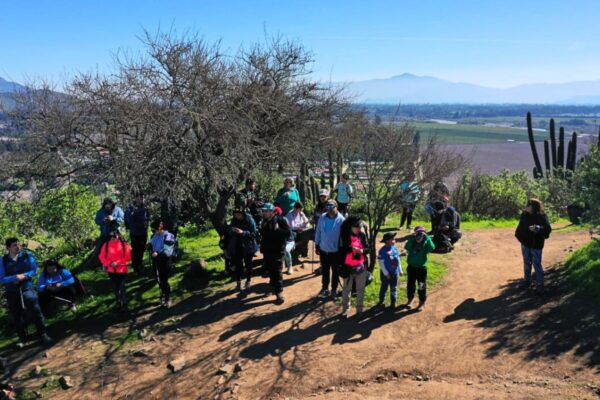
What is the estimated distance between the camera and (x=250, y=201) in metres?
9.84

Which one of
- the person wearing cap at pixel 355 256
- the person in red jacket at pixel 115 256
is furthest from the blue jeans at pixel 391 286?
the person in red jacket at pixel 115 256

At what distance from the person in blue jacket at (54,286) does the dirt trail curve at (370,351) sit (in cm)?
119

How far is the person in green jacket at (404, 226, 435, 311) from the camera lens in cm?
760

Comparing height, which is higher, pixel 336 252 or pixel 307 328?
pixel 336 252

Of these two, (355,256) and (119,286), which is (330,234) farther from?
(119,286)

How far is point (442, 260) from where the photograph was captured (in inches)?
412

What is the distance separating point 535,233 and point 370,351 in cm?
368

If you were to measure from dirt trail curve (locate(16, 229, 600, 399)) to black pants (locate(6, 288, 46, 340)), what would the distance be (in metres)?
0.71

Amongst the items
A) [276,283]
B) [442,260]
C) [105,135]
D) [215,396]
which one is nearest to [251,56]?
[105,135]

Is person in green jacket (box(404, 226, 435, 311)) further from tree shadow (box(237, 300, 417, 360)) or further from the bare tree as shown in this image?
Answer: the bare tree

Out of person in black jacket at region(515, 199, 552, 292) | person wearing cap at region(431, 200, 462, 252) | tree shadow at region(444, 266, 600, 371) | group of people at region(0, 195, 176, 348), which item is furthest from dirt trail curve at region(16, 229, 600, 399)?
person wearing cap at region(431, 200, 462, 252)

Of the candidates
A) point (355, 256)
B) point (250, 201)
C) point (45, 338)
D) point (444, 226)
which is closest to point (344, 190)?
point (444, 226)

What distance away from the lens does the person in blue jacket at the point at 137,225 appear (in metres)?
9.39

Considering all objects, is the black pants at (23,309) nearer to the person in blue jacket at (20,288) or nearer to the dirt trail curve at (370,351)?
the person in blue jacket at (20,288)
